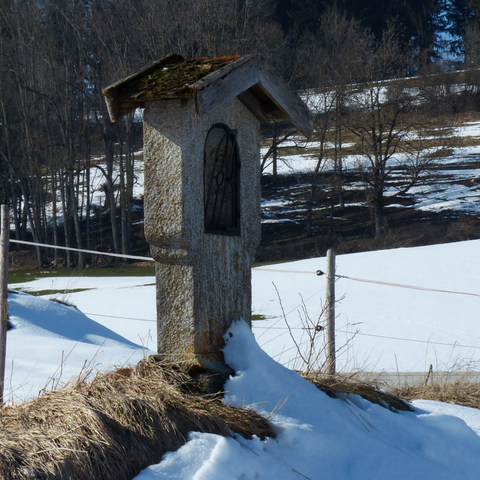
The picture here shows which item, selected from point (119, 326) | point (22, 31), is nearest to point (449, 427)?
point (119, 326)

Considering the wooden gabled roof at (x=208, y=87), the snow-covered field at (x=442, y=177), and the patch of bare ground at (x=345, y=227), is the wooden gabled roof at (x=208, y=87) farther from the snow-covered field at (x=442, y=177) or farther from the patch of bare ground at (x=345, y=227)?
the snow-covered field at (x=442, y=177)

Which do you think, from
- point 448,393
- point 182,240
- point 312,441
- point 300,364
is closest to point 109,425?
point 312,441

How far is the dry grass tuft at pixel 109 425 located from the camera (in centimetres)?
261

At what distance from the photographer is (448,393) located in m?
5.54

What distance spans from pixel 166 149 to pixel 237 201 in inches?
26.5

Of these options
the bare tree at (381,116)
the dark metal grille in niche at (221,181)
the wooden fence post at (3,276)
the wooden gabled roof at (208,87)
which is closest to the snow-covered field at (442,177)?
the bare tree at (381,116)

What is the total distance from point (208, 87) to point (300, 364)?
16.9ft

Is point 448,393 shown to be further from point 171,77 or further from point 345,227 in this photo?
point 345,227

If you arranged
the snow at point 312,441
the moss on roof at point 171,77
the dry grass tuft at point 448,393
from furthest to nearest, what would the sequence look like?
the dry grass tuft at point 448,393 < the moss on roof at point 171,77 < the snow at point 312,441

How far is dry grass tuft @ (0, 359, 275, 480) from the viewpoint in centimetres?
261

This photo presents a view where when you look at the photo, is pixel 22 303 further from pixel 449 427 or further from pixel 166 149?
pixel 449 427

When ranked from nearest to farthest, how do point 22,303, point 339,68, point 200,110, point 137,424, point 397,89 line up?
point 137,424 → point 200,110 → point 22,303 → point 397,89 → point 339,68

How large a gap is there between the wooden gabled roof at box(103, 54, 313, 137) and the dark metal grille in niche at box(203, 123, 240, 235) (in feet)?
0.89

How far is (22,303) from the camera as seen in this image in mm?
7762
